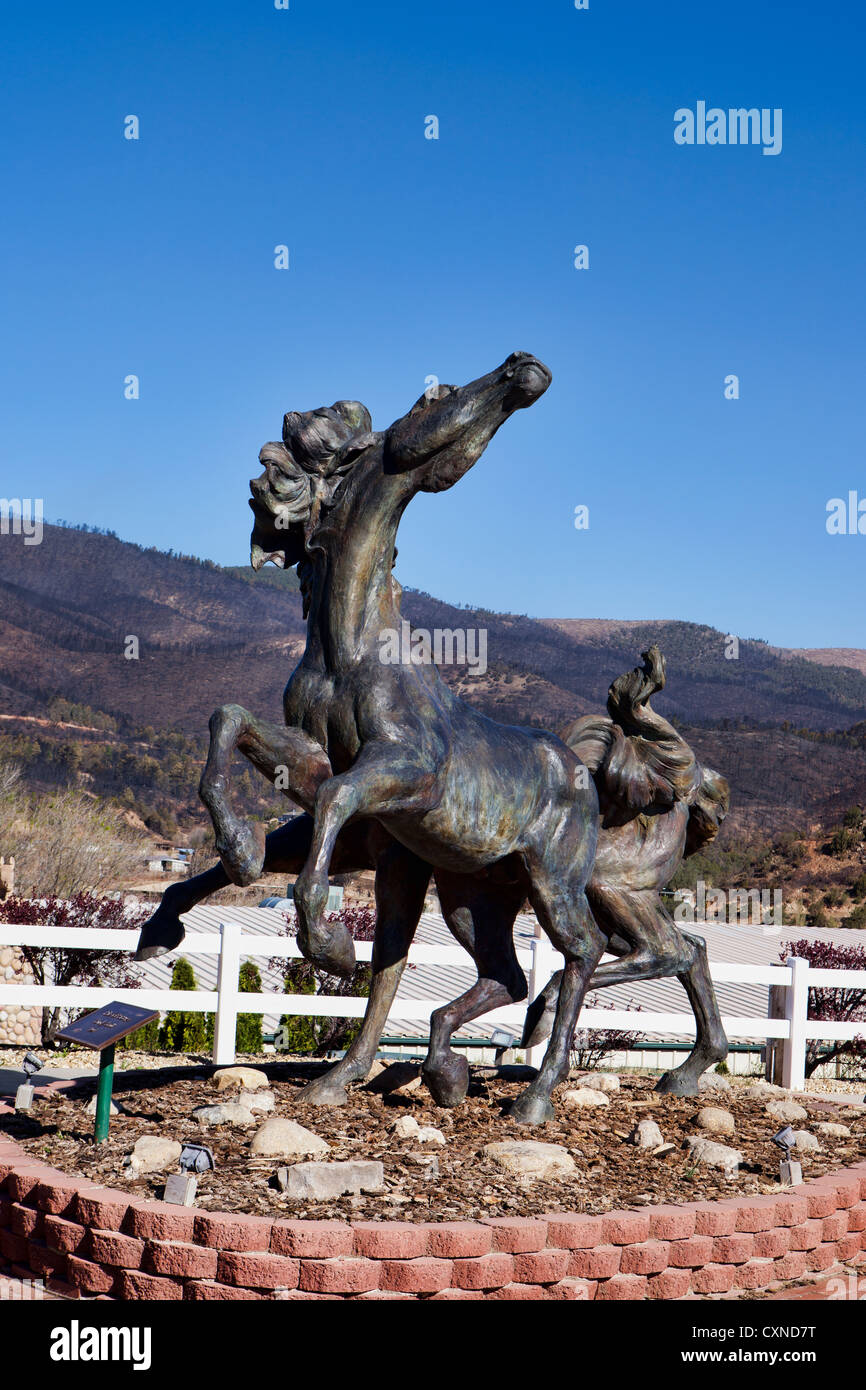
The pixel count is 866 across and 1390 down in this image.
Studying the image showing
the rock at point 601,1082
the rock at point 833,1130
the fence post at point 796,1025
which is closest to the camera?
the rock at point 833,1130

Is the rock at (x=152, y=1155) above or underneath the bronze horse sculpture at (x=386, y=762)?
underneath

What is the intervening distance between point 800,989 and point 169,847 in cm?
4196

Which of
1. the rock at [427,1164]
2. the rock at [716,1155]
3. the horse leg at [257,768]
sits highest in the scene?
the horse leg at [257,768]

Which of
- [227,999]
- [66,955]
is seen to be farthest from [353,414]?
[66,955]

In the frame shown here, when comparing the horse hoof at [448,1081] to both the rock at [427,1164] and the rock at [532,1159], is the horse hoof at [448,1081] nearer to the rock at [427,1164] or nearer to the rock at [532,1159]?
the rock at [532,1159]

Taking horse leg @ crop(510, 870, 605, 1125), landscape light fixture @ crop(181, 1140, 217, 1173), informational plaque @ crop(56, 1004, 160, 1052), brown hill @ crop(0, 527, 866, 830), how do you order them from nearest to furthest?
landscape light fixture @ crop(181, 1140, 217, 1173) < informational plaque @ crop(56, 1004, 160, 1052) < horse leg @ crop(510, 870, 605, 1125) < brown hill @ crop(0, 527, 866, 830)

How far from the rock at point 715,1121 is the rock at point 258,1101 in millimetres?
2072

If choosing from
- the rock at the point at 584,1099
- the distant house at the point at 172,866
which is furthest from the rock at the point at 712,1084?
the distant house at the point at 172,866

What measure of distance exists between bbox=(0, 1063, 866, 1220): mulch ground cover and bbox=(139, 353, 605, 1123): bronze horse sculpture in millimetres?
287

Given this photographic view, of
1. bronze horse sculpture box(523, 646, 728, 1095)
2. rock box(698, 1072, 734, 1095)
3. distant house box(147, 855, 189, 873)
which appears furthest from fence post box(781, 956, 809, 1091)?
distant house box(147, 855, 189, 873)

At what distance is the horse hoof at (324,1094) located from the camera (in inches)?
245

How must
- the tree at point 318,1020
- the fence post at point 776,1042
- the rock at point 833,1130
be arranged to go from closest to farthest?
the rock at point 833,1130 < the fence post at point 776,1042 < the tree at point 318,1020

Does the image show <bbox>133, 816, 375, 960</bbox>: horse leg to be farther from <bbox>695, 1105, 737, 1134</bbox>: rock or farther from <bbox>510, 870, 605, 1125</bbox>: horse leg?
<bbox>695, 1105, 737, 1134</bbox>: rock

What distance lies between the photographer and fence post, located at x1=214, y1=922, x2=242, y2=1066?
364 inches
